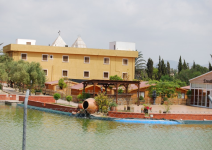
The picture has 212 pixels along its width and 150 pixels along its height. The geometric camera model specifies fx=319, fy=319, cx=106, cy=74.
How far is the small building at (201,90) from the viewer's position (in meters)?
33.4

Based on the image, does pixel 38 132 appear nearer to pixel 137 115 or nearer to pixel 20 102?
pixel 137 115

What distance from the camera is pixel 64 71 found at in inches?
2018

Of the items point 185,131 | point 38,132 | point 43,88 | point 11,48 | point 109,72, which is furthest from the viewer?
point 109,72

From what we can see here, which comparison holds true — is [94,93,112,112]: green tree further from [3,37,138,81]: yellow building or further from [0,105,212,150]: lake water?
[3,37,138,81]: yellow building

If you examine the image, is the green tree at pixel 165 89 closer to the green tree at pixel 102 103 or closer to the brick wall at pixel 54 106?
the green tree at pixel 102 103

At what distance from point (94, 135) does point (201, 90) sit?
20.2 m

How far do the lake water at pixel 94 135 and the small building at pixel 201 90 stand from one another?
35.3 feet

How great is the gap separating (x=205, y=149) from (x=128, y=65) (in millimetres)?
39400

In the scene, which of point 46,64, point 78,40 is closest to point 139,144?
point 46,64

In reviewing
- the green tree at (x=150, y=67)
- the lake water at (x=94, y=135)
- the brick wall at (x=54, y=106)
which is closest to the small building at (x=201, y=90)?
the lake water at (x=94, y=135)

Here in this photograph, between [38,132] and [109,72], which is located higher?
[109,72]

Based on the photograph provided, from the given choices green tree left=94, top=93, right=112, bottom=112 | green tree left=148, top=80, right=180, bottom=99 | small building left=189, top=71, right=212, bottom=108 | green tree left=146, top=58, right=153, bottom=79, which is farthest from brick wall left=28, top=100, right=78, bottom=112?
green tree left=146, top=58, right=153, bottom=79

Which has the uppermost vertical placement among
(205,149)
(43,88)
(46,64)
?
(46,64)

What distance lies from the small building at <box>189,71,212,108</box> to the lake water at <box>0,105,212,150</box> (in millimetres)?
10752
